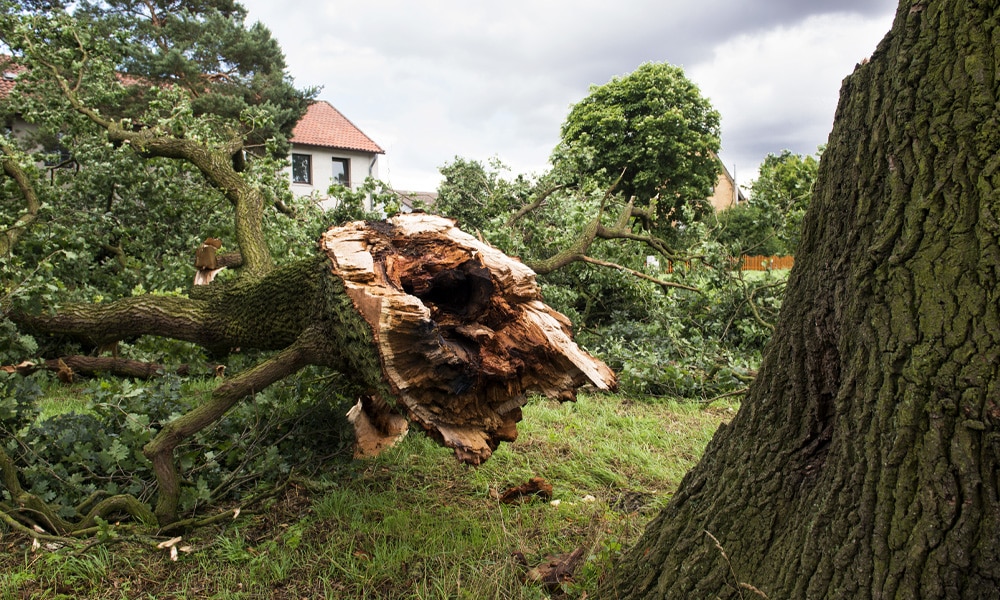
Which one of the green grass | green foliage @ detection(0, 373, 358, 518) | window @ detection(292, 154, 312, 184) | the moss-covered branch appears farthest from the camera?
window @ detection(292, 154, 312, 184)

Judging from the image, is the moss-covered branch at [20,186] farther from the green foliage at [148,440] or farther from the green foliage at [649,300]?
the green foliage at [649,300]

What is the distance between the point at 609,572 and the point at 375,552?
100cm

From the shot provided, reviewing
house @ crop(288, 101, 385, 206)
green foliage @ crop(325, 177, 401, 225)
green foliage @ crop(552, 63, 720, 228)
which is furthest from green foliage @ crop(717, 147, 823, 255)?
house @ crop(288, 101, 385, 206)

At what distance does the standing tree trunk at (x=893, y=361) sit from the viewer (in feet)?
4.08

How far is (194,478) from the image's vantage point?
3.20 meters

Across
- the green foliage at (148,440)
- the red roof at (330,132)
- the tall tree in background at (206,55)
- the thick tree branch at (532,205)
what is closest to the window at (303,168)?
the red roof at (330,132)

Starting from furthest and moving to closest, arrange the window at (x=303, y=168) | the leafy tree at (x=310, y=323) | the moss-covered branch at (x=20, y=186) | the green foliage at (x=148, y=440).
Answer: the window at (x=303, y=168) < the moss-covered branch at (x=20, y=186) < the green foliage at (x=148, y=440) < the leafy tree at (x=310, y=323)

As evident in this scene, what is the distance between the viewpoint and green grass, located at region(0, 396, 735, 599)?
2.32 metres

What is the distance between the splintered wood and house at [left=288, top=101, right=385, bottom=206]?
2399cm

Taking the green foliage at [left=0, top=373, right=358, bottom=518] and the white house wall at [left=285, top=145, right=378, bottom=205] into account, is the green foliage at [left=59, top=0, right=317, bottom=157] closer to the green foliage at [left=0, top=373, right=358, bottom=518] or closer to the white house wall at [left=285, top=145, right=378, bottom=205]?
the white house wall at [left=285, top=145, right=378, bottom=205]

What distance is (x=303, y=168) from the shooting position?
26.5 metres

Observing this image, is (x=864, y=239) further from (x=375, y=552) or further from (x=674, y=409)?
(x=674, y=409)

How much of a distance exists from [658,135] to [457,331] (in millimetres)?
25594

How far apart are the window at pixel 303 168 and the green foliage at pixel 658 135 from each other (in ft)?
39.8
